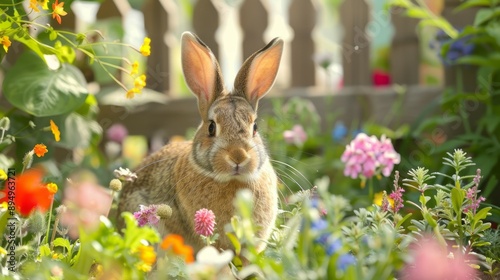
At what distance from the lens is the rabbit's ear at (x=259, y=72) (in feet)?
10.5

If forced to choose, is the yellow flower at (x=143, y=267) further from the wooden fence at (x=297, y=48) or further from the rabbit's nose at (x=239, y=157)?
the wooden fence at (x=297, y=48)

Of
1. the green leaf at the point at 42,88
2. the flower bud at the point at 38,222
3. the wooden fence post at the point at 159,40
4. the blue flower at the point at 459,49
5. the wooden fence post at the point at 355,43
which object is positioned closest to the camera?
the flower bud at the point at 38,222

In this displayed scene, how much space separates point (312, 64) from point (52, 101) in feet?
10.6

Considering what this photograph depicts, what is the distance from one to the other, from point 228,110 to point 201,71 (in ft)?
0.88

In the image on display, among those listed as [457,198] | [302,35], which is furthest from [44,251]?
[302,35]

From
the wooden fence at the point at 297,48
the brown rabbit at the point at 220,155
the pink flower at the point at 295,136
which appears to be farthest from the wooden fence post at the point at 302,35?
the brown rabbit at the point at 220,155

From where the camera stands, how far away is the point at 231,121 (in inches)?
119

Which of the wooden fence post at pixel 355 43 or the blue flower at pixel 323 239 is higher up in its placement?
the blue flower at pixel 323 239

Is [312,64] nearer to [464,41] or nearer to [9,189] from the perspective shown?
[464,41]

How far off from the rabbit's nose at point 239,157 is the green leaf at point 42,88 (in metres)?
1.03

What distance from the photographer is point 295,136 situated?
16.1ft

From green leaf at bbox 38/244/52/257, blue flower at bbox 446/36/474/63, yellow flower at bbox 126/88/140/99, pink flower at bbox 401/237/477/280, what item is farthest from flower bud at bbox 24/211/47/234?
blue flower at bbox 446/36/474/63

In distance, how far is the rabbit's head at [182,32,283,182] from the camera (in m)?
2.95

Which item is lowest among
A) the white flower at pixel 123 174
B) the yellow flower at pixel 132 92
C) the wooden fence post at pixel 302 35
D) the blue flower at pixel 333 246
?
the wooden fence post at pixel 302 35
